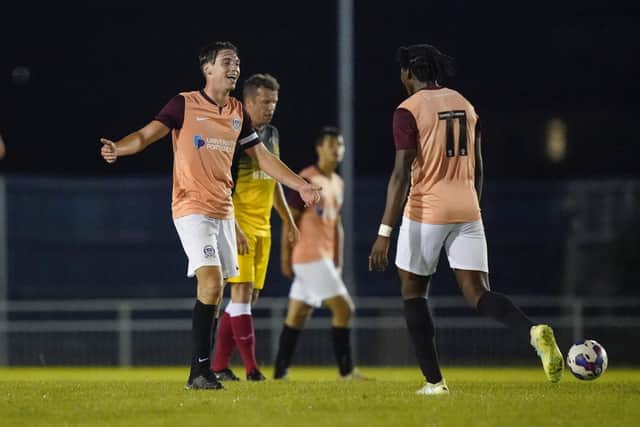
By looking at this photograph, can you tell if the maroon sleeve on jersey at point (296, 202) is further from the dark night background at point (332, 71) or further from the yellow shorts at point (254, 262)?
the dark night background at point (332, 71)

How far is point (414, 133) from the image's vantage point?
30.8ft

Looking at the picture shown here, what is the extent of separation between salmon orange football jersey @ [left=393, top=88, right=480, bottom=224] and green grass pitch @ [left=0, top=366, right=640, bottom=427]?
1180mm

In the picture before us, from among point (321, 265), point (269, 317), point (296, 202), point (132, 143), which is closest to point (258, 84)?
point (296, 202)

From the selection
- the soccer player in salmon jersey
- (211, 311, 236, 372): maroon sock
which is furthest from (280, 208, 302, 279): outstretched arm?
the soccer player in salmon jersey

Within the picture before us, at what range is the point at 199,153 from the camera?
9.98 meters

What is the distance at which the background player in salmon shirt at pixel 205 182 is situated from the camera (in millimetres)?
9922

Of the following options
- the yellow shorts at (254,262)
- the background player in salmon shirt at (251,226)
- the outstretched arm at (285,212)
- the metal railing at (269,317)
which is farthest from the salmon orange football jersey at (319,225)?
the metal railing at (269,317)

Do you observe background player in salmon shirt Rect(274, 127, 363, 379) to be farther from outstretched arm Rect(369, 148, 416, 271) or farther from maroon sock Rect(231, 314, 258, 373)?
outstretched arm Rect(369, 148, 416, 271)

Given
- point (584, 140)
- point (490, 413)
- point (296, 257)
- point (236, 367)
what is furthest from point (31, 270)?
point (490, 413)

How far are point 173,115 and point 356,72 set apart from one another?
2401 cm

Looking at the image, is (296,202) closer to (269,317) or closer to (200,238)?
(200,238)

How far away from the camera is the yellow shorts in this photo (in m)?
12.0

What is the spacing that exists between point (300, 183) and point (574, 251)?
1581cm

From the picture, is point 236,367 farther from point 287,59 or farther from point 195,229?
point 287,59
